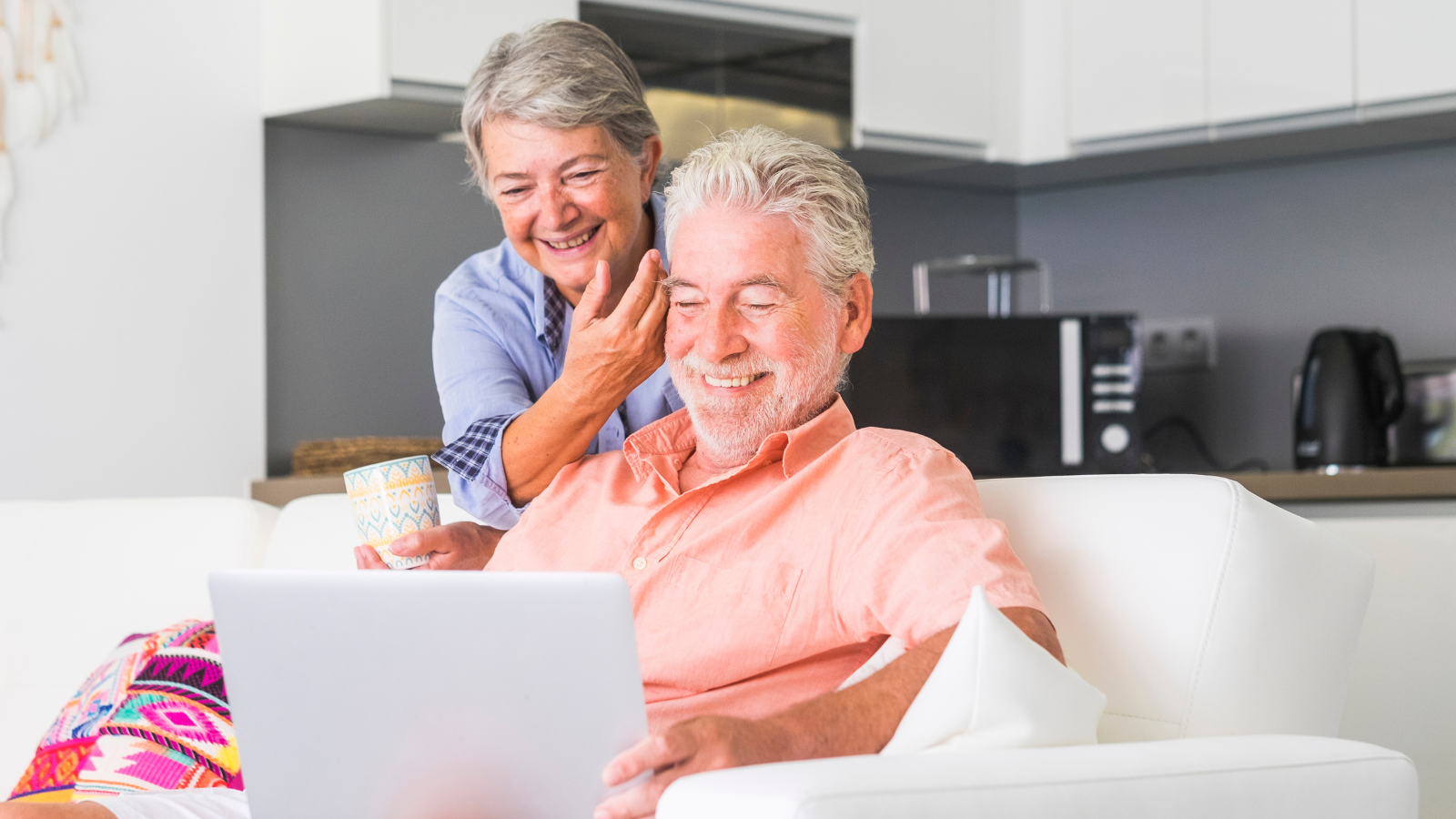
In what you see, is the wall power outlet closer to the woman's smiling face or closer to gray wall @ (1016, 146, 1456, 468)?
gray wall @ (1016, 146, 1456, 468)

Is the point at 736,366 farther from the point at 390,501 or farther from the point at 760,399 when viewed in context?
the point at 390,501

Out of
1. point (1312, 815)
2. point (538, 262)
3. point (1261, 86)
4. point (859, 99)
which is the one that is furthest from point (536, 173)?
point (1261, 86)

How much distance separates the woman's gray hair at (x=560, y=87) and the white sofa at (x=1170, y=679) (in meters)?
0.60

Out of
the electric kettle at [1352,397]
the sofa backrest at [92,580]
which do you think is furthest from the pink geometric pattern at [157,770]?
the electric kettle at [1352,397]

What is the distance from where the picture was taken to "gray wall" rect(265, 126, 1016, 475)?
10.1ft

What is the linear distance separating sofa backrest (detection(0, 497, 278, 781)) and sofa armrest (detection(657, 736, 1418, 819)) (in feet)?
4.35

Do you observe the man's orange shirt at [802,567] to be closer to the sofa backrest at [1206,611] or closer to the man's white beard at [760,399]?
the man's white beard at [760,399]

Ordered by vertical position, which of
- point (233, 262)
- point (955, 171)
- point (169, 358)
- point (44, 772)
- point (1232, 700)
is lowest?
point (44, 772)

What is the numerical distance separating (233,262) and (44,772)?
1.56 m

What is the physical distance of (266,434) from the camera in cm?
306

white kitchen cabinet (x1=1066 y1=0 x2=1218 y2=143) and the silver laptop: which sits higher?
white kitchen cabinet (x1=1066 y1=0 x2=1218 y2=143)

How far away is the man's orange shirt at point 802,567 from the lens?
122cm

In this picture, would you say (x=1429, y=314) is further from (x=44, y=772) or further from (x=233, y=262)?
(x=44, y=772)

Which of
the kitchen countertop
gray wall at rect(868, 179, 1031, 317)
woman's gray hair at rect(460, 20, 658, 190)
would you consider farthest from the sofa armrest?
gray wall at rect(868, 179, 1031, 317)
